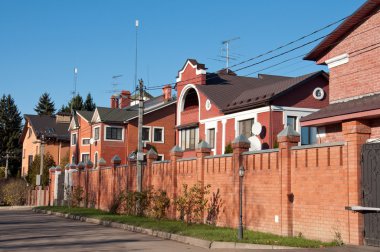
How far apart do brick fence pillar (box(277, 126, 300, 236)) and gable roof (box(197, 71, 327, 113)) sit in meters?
14.2

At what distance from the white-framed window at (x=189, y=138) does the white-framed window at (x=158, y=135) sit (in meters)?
10.7

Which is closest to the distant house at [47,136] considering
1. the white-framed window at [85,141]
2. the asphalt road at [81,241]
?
the white-framed window at [85,141]

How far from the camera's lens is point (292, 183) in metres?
15.8

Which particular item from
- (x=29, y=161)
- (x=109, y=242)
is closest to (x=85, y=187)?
(x=109, y=242)

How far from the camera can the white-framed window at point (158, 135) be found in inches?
2012

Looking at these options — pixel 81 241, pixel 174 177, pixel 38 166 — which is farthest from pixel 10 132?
pixel 81 241

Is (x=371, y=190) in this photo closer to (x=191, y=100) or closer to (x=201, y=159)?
(x=201, y=159)

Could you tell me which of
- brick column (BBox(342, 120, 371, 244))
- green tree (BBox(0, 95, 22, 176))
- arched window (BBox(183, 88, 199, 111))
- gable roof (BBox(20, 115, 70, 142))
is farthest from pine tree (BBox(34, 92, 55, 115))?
brick column (BBox(342, 120, 371, 244))

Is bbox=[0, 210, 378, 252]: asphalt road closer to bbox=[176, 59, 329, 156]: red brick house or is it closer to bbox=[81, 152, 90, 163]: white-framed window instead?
bbox=[176, 59, 329, 156]: red brick house

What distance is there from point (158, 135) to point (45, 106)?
66220 millimetres

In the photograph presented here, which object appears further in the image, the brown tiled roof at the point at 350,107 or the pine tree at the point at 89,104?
the pine tree at the point at 89,104

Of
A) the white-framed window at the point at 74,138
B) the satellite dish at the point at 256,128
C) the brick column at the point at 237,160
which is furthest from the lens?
the white-framed window at the point at 74,138

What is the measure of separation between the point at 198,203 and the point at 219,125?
50.2 ft

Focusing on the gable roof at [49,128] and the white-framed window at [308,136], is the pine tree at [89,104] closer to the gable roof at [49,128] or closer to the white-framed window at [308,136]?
the gable roof at [49,128]
